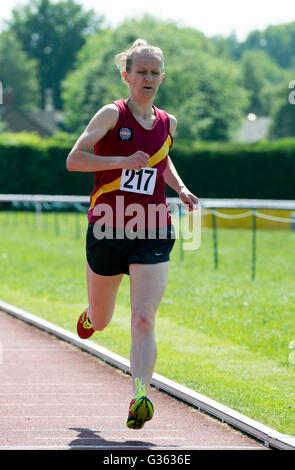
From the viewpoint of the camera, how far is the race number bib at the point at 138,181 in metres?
5.70

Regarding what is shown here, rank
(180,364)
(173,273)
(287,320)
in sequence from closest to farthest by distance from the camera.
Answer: (180,364) → (287,320) → (173,273)

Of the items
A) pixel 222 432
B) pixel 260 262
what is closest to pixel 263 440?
pixel 222 432

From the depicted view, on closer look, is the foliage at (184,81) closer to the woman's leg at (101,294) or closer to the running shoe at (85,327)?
the running shoe at (85,327)

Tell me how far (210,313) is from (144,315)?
5411 millimetres

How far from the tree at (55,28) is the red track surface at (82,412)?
99662 millimetres

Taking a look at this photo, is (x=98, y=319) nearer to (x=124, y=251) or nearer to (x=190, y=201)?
(x=124, y=251)

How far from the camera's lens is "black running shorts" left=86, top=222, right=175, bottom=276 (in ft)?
18.9

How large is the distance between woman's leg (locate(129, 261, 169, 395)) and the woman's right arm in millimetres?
662

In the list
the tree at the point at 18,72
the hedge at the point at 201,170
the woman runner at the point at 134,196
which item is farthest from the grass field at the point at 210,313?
the tree at the point at 18,72

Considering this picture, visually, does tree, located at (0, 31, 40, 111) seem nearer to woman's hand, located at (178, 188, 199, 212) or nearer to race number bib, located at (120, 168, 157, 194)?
woman's hand, located at (178, 188, 199, 212)

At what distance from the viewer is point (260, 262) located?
683 inches

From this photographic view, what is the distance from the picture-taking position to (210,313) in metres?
11.0

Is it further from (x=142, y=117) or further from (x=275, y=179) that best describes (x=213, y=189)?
(x=142, y=117)
